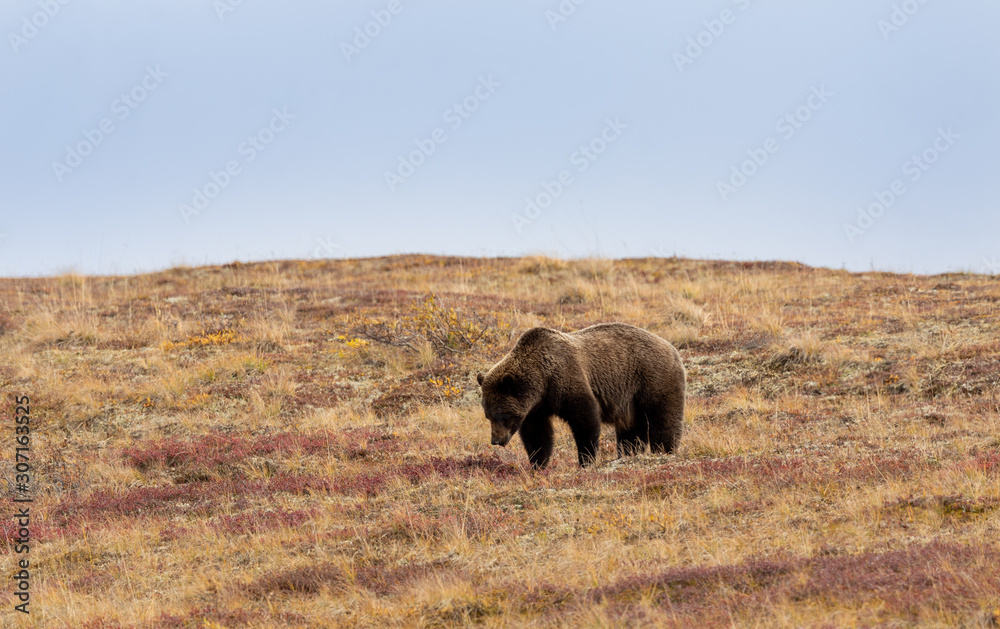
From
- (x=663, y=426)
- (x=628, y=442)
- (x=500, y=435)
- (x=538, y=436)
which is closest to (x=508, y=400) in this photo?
(x=500, y=435)

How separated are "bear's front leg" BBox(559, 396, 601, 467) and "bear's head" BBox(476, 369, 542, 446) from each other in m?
0.51

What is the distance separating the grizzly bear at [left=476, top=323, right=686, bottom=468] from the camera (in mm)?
10383

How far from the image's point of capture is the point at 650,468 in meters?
9.79

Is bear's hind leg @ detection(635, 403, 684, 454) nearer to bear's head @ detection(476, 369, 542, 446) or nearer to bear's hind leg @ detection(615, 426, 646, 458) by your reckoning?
bear's hind leg @ detection(615, 426, 646, 458)

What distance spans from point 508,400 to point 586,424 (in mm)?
Answer: 1028

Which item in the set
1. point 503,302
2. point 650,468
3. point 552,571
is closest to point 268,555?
point 552,571

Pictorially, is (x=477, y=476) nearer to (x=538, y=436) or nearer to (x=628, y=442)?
(x=538, y=436)

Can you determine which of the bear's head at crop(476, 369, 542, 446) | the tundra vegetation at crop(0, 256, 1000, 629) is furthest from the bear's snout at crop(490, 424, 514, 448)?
the tundra vegetation at crop(0, 256, 1000, 629)

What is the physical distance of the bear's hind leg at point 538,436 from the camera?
35.7ft

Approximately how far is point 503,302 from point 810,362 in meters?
10.8

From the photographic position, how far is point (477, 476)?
10062 mm

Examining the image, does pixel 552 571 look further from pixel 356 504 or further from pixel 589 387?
pixel 589 387

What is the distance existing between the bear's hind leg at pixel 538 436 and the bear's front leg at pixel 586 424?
0.49m

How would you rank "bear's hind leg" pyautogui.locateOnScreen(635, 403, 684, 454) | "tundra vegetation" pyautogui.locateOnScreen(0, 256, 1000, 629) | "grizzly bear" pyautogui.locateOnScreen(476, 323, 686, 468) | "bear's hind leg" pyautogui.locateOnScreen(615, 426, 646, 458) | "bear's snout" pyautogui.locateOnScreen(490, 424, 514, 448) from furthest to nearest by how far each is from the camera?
1. "bear's hind leg" pyautogui.locateOnScreen(615, 426, 646, 458)
2. "bear's hind leg" pyautogui.locateOnScreen(635, 403, 684, 454)
3. "grizzly bear" pyautogui.locateOnScreen(476, 323, 686, 468)
4. "bear's snout" pyautogui.locateOnScreen(490, 424, 514, 448)
5. "tundra vegetation" pyautogui.locateOnScreen(0, 256, 1000, 629)
